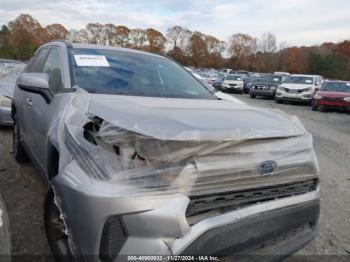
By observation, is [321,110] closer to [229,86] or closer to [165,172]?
[229,86]

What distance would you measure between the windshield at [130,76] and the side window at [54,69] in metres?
0.17

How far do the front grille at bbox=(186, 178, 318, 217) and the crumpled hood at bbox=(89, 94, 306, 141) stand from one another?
→ 1.04ft

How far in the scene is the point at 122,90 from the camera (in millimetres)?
3336

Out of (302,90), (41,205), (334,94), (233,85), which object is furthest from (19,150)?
(233,85)

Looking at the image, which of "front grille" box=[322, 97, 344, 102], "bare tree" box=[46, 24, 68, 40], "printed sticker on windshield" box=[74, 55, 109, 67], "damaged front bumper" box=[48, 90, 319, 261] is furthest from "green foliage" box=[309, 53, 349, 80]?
"damaged front bumper" box=[48, 90, 319, 261]

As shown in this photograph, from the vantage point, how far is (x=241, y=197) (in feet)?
7.33

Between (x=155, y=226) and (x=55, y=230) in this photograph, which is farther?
(x=55, y=230)

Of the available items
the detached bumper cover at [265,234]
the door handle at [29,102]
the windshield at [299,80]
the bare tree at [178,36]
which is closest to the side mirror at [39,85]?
the door handle at [29,102]

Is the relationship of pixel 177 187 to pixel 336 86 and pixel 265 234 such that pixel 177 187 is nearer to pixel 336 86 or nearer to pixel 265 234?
pixel 265 234

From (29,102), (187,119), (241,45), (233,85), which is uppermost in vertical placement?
(241,45)

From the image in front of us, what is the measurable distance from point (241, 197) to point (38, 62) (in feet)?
11.2

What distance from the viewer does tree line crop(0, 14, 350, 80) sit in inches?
2739

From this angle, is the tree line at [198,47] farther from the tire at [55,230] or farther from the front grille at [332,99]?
the tire at [55,230]

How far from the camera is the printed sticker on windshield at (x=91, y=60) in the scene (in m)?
3.49
